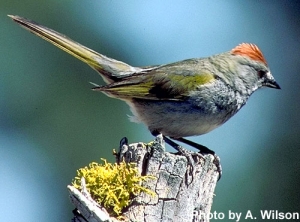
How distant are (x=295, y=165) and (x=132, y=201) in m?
7.33

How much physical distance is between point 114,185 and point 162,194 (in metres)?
0.39

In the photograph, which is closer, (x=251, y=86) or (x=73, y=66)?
(x=251, y=86)

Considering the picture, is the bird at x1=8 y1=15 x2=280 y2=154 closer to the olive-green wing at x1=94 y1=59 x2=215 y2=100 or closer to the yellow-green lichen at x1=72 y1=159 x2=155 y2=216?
the olive-green wing at x1=94 y1=59 x2=215 y2=100

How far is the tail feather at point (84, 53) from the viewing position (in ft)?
30.9

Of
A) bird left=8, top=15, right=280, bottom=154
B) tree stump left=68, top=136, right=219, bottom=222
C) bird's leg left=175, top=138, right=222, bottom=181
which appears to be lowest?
tree stump left=68, top=136, right=219, bottom=222

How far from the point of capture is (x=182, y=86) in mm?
9445

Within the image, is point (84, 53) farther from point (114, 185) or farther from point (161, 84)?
point (114, 185)

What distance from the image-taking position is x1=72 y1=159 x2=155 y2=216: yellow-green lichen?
6.97 meters

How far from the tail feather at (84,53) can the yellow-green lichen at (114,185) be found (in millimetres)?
2571

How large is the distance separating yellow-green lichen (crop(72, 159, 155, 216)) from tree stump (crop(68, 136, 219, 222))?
55 millimetres

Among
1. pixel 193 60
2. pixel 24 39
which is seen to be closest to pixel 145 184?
pixel 193 60

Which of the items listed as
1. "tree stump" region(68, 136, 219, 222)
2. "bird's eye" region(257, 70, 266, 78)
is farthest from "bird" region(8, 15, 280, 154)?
"tree stump" region(68, 136, 219, 222)

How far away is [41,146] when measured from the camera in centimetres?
1477

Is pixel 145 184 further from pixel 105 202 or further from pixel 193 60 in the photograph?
pixel 193 60
